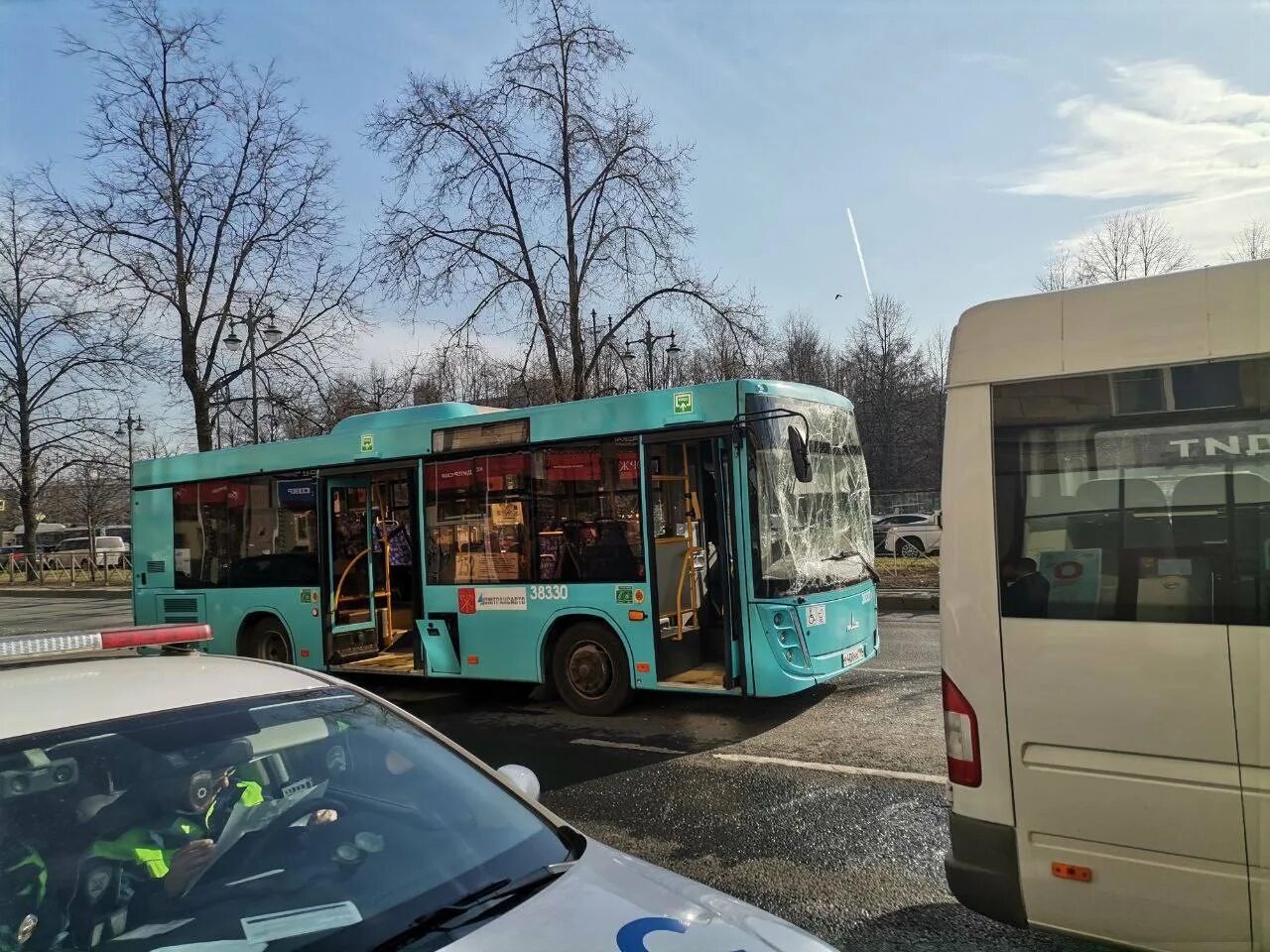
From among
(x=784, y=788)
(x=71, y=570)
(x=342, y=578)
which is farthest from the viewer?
(x=71, y=570)

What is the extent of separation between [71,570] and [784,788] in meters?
37.6

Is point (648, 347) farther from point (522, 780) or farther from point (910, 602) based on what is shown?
point (522, 780)

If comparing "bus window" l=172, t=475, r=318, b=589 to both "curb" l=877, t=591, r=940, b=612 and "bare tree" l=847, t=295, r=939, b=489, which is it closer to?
"curb" l=877, t=591, r=940, b=612

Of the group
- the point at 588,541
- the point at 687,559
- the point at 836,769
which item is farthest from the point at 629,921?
the point at 687,559

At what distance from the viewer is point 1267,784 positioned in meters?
2.69

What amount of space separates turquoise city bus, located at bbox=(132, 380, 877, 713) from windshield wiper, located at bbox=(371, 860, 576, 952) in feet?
16.0

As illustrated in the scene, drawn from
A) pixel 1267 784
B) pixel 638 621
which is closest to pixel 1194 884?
pixel 1267 784

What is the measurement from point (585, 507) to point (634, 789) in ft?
9.56

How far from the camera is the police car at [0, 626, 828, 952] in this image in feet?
6.62

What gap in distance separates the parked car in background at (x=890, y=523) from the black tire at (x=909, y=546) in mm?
561

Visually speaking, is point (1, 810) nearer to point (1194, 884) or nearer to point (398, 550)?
point (1194, 884)

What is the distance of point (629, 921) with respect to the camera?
2119 mm

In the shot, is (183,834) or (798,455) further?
(798,455)

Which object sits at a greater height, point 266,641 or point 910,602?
point 266,641
